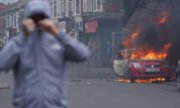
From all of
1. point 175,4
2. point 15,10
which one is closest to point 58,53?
point 175,4

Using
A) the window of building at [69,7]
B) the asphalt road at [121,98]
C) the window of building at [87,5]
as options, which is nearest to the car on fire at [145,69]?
the asphalt road at [121,98]

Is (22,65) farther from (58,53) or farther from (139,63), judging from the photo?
(139,63)

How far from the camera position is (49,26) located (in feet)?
12.9

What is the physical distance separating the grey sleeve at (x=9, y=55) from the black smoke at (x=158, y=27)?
927 inches

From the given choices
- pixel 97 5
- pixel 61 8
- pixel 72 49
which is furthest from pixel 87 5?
pixel 72 49

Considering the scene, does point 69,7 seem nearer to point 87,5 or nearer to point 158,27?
point 87,5

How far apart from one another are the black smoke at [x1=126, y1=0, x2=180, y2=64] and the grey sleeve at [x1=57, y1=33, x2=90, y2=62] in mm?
23400

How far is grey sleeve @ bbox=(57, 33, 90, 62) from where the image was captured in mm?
4016

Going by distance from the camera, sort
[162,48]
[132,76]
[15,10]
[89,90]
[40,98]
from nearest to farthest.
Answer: [40,98]
[89,90]
[132,76]
[162,48]
[15,10]

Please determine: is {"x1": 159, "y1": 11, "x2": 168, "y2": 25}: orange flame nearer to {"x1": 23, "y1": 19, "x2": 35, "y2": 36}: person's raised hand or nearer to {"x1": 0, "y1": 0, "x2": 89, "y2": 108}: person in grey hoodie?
{"x1": 0, "y1": 0, "x2": 89, "y2": 108}: person in grey hoodie

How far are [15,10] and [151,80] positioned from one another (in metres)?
48.6

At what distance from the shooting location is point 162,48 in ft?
91.0

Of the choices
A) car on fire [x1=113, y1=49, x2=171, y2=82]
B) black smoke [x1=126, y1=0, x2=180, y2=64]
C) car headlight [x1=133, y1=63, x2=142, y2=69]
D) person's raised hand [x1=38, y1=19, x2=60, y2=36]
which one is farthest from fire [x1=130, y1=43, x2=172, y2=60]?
person's raised hand [x1=38, y1=19, x2=60, y2=36]

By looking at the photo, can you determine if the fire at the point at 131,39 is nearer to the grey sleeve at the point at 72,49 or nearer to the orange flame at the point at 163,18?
the orange flame at the point at 163,18
